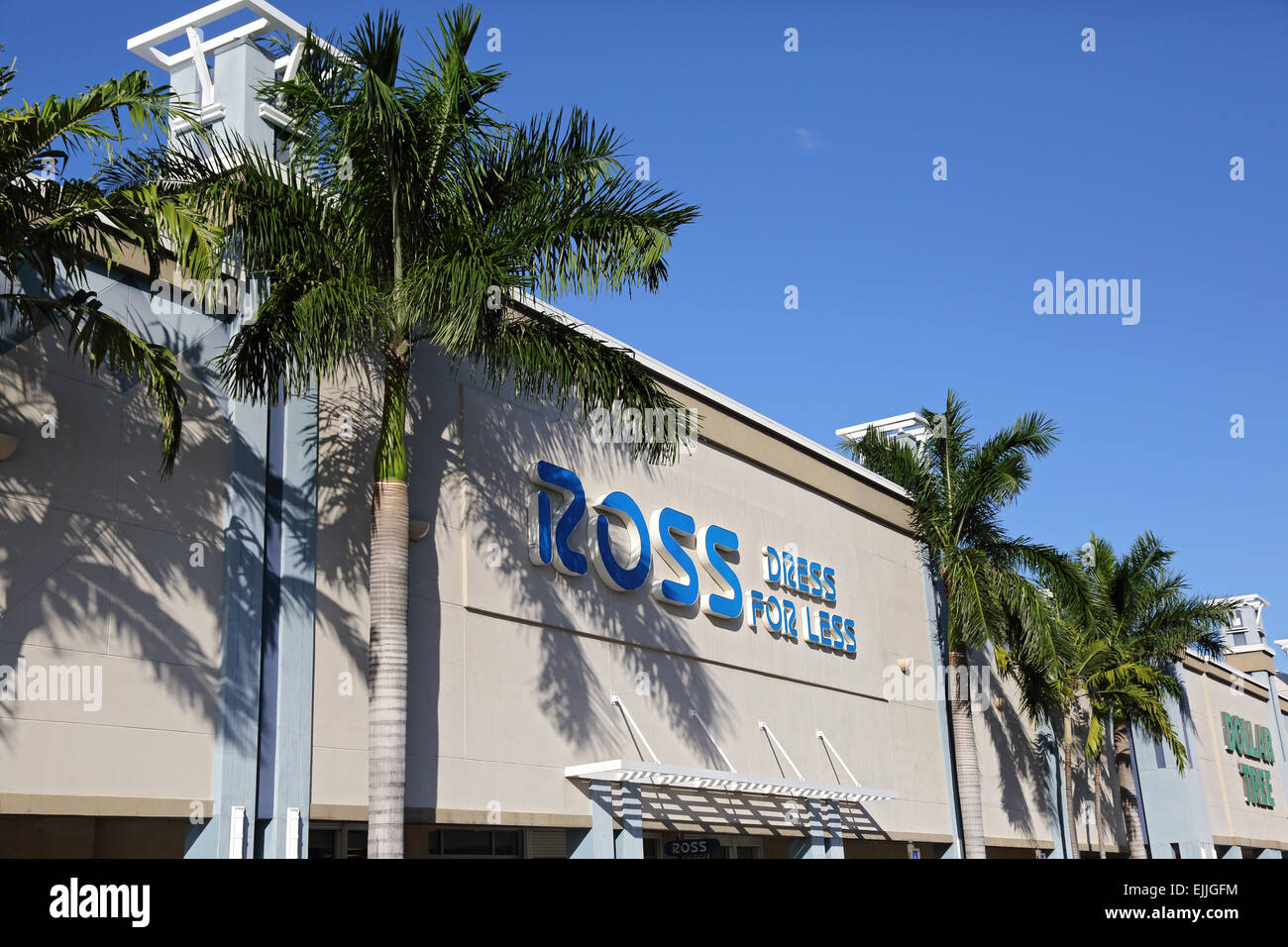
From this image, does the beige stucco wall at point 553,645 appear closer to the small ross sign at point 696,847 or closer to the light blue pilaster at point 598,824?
the light blue pilaster at point 598,824

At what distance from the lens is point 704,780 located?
60.1 ft

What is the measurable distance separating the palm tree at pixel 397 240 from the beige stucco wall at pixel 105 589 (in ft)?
4.64

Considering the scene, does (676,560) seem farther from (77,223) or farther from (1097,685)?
(1097,685)

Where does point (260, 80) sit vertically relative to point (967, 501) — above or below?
above

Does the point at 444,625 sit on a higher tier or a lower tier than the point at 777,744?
higher

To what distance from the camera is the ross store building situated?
12.1 metres

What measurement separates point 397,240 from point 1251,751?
141 feet

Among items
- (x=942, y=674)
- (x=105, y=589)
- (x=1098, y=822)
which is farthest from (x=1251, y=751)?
(x=105, y=589)

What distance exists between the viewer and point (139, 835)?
14.8 metres

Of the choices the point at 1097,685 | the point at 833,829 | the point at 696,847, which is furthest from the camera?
the point at 1097,685

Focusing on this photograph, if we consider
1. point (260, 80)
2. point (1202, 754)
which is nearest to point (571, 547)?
point (260, 80)

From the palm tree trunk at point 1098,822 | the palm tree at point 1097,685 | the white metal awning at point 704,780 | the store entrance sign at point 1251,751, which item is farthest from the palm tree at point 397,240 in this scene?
the store entrance sign at point 1251,751
